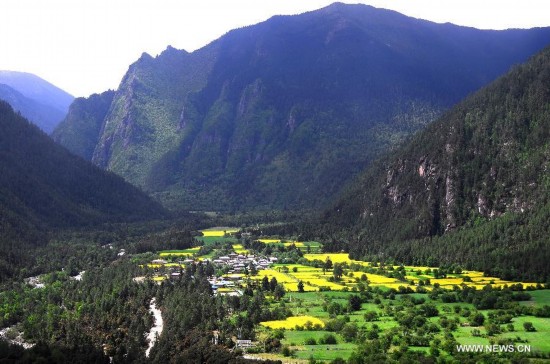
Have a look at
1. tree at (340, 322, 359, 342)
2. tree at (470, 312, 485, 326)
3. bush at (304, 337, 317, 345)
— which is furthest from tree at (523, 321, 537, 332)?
bush at (304, 337, 317, 345)

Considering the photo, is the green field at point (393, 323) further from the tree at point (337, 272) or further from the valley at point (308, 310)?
the tree at point (337, 272)

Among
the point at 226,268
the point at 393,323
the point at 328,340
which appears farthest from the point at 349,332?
the point at 226,268

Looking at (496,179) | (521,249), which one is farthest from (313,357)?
(496,179)

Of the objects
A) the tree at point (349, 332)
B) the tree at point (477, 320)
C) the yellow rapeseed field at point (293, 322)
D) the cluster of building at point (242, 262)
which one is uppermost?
the tree at point (477, 320)

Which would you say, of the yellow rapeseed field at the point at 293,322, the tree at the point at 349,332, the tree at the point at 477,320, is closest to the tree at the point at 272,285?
the yellow rapeseed field at the point at 293,322

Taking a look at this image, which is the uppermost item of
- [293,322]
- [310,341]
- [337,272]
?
[337,272]

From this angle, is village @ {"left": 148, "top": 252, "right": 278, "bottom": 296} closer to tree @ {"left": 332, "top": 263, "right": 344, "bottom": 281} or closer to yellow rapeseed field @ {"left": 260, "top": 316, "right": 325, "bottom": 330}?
tree @ {"left": 332, "top": 263, "right": 344, "bottom": 281}

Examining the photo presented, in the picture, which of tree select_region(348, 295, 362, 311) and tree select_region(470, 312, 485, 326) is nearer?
tree select_region(470, 312, 485, 326)

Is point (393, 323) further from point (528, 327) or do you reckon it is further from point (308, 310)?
point (528, 327)

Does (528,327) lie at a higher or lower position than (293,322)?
higher
